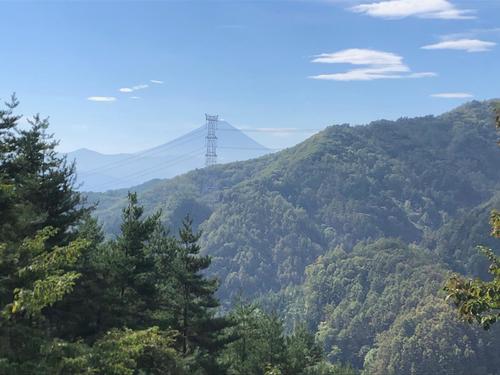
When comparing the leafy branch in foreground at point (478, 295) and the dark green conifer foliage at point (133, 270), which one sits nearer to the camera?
the leafy branch in foreground at point (478, 295)

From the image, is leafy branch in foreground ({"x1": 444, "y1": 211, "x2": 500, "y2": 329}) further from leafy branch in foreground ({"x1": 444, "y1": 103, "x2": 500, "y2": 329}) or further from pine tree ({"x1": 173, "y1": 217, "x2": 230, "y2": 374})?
pine tree ({"x1": 173, "y1": 217, "x2": 230, "y2": 374})

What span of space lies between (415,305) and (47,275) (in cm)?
19122

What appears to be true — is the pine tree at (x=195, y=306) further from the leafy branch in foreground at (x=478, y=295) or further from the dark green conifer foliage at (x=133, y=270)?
the leafy branch in foreground at (x=478, y=295)

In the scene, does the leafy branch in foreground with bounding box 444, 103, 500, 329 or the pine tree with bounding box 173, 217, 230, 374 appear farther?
the pine tree with bounding box 173, 217, 230, 374

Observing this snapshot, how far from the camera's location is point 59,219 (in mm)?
17250

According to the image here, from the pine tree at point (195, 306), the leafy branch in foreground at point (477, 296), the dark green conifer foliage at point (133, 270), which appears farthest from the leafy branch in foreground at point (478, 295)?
the pine tree at point (195, 306)

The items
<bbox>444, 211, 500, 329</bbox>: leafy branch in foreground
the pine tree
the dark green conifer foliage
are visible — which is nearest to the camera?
<bbox>444, 211, 500, 329</bbox>: leafy branch in foreground

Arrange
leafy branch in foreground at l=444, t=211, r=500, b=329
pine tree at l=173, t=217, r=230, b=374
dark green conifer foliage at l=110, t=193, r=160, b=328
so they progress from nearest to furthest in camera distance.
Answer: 1. leafy branch in foreground at l=444, t=211, r=500, b=329
2. dark green conifer foliage at l=110, t=193, r=160, b=328
3. pine tree at l=173, t=217, r=230, b=374

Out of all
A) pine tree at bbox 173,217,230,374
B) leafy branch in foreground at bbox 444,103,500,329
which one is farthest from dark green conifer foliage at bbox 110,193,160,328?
leafy branch in foreground at bbox 444,103,500,329

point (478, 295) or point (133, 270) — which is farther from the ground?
point (478, 295)

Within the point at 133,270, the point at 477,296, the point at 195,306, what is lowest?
the point at 195,306

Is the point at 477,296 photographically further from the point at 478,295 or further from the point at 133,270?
the point at 133,270

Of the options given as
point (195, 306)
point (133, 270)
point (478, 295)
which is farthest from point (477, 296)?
point (195, 306)

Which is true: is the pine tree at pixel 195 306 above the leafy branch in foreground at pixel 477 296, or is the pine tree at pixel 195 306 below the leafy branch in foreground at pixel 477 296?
below
